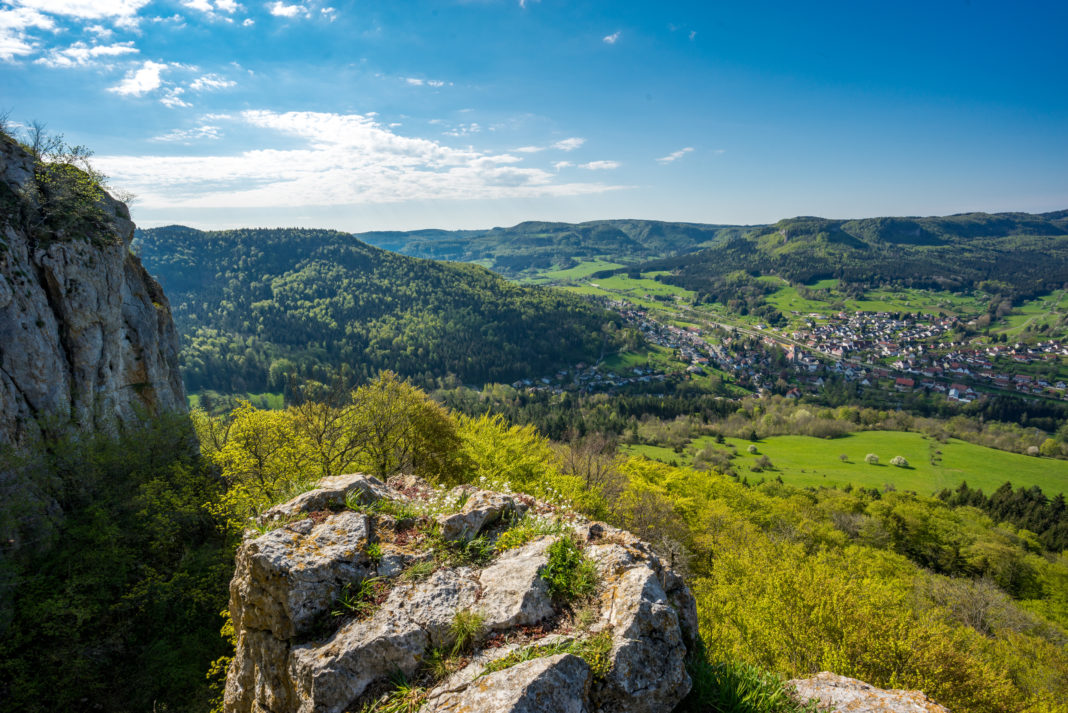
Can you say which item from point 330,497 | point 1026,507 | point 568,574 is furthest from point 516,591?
point 1026,507

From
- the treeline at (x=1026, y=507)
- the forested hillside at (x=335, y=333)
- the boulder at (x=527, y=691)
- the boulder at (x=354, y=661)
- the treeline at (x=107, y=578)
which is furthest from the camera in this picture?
the forested hillside at (x=335, y=333)

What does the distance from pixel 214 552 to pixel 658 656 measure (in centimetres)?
2105

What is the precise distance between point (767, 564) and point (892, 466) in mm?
85679

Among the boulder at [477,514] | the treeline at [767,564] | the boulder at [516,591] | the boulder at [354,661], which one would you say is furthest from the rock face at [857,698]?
the boulder at [354,661]

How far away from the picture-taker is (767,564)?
2395 centimetres

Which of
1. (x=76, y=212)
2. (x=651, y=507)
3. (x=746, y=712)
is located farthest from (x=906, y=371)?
(x=76, y=212)

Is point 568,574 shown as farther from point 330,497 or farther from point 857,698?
point 330,497

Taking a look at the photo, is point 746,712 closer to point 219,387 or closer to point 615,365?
point 219,387

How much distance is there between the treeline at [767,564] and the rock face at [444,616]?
1.86 m

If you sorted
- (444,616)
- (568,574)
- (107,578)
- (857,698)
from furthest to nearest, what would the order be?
(107,578)
(568,574)
(444,616)
(857,698)

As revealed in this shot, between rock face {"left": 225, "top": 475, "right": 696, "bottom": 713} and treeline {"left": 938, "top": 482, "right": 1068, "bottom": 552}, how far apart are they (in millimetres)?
81906

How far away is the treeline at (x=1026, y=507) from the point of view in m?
55.1

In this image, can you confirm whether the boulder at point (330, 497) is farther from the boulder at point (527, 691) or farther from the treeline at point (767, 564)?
the boulder at point (527, 691)

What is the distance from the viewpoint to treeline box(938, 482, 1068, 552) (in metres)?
55.1
